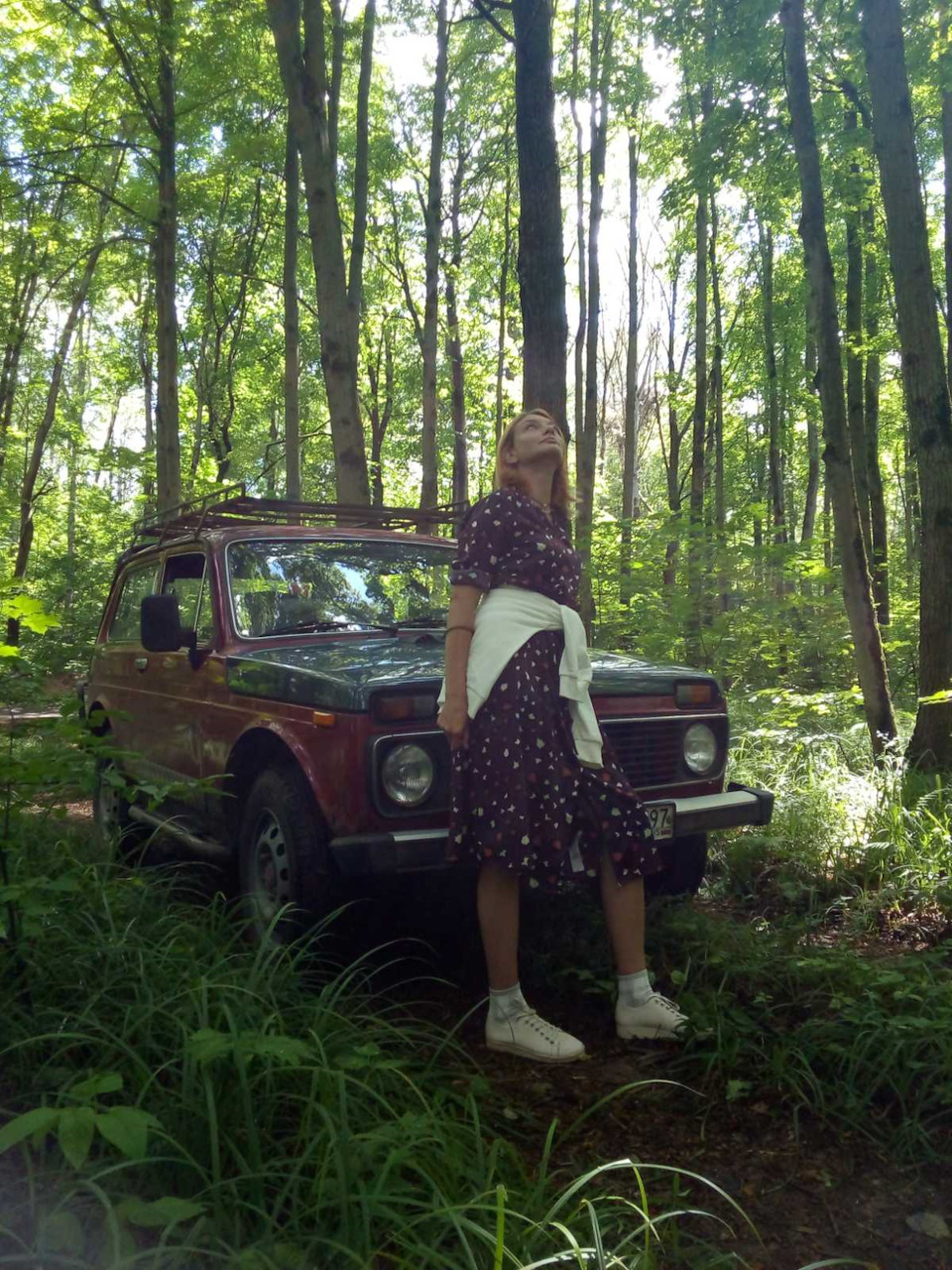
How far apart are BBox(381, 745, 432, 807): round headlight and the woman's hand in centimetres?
32

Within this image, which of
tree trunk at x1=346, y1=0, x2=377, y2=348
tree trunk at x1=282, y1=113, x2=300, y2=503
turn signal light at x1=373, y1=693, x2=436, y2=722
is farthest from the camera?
tree trunk at x1=282, y1=113, x2=300, y2=503

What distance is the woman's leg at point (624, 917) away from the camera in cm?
333

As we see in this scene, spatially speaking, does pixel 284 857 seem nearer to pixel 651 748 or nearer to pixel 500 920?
pixel 500 920

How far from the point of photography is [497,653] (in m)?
3.25

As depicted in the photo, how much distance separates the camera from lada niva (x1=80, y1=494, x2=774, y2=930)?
3426mm

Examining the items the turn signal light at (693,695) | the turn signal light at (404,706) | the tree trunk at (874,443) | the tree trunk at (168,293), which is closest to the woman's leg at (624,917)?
the turn signal light at (404,706)

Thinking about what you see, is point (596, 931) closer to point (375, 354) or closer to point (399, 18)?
point (399, 18)

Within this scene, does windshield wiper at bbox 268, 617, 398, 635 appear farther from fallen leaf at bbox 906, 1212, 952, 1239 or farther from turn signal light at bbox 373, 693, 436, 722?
fallen leaf at bbox 906, 1212, 952, 1239

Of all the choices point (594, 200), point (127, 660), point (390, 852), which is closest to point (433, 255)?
point (594, 200)

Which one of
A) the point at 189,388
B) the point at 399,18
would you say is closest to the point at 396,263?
the point at 189,388

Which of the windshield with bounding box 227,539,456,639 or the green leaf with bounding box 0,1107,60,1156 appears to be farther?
the windshield with bounding box 227,539,456,639

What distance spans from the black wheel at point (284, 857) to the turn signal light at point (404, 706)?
1.62ft

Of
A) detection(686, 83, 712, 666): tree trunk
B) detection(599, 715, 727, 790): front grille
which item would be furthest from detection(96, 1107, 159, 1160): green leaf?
detection(686, 83, 712, 666): tree trunk

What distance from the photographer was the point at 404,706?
136 inches
